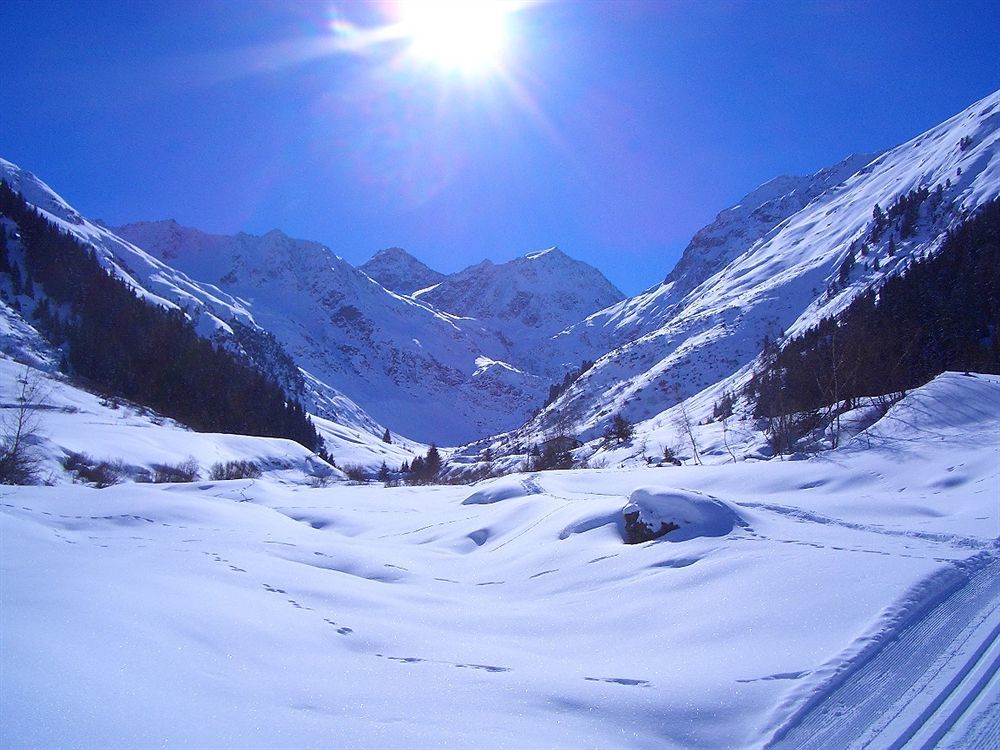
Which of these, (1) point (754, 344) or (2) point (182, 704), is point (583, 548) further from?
(1) point (754, 344)

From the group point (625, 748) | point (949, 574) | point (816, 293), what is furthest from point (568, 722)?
point (816, 293)

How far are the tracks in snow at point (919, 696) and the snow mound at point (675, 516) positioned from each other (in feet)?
10.3

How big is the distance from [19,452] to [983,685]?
99.2 feet

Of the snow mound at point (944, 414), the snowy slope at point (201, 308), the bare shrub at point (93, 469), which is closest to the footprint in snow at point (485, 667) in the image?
the snow mound at point (944, 414)

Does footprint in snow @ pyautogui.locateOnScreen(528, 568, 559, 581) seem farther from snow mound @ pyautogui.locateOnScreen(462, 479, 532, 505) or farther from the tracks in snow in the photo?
snow mound @ pyautogui.locateOnScreen(462, 479, 532, 505)

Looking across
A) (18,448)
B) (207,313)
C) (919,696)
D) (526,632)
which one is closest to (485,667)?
(526,632)

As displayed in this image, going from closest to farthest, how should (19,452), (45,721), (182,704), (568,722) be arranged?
(45,721) → (182,704) → (568,722) → (19,452)

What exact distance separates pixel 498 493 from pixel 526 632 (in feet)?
33.1

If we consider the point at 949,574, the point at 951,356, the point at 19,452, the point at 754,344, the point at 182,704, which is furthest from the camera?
the point at 754,344

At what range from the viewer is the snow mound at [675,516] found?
7.59 metres

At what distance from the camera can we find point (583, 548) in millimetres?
8367

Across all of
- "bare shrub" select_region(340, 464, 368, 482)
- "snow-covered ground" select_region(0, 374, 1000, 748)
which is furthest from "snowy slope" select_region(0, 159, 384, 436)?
"snow-covered ground" select_region(0, 374, 1000, 748)

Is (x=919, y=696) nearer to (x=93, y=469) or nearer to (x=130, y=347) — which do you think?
(x=93, y=469)

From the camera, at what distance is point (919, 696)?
3543 millimetres
